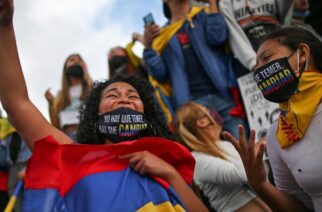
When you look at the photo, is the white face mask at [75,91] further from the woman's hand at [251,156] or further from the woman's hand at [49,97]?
the woman's hand at [251,156]

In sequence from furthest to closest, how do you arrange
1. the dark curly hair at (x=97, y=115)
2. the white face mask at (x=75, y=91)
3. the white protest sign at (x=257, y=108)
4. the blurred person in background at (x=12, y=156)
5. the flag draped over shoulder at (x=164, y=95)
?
1. the white face mask at (x=75, y=91)
2. the blurred person in background at (x=12, y=156)
3. the flag draped over shoulder at (x=164, y=95)
4. the white protest sign at (x=257, y=108)
5. the dark curly hair at (x=97, y=115)

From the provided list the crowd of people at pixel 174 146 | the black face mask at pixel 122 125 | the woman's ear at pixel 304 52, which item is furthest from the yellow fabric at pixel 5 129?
the woman's ear at pixel 304 52

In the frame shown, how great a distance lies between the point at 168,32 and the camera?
4426 millimetres

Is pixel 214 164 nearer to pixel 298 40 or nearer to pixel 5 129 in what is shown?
pixel 298 40

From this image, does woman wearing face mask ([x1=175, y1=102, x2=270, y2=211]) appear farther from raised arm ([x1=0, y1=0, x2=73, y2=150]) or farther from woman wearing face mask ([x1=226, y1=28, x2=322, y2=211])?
raised arm ([x1=0, y1=0, x2=73, y2=150])

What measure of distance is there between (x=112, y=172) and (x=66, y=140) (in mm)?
278

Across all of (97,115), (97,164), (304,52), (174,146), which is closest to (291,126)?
(304,52)

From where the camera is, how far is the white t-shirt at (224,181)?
298cm

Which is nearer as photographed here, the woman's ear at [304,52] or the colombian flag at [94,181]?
the colombian flag at [94,181]

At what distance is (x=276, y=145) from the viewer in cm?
244

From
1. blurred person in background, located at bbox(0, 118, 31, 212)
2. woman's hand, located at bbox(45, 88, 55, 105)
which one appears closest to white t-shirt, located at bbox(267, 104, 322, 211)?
blurred person in background, located at bbox(0, 118, 31, 212)

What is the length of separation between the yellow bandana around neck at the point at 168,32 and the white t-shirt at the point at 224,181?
1.53 metres

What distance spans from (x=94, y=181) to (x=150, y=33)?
2.54 m

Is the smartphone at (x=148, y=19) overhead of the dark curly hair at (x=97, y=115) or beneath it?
overhead
